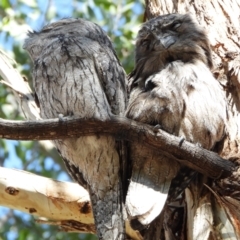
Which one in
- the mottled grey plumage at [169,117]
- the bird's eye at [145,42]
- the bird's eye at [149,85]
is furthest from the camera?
the bird's eye at [145,42]

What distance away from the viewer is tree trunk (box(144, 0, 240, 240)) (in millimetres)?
3281

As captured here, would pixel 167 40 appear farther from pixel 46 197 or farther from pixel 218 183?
pixel 46 197

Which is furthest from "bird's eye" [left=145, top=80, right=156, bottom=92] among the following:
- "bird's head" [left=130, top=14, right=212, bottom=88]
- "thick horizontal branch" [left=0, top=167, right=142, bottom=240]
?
"thick horizontal branch" [left=0, top=167, right=142, bottom=240]

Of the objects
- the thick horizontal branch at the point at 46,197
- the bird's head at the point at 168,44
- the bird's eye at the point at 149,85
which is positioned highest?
the bird's head at the point at 168,44

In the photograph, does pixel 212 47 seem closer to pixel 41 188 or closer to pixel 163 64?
pixel 163 64

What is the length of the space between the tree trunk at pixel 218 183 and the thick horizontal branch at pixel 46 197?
2.08ft

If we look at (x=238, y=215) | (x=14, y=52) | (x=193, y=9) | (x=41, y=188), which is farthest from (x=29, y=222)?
(x=238, y=215)

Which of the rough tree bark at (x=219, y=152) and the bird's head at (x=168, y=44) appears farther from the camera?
the bird's head at (x=168, y=44)

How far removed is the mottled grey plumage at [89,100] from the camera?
129 inches

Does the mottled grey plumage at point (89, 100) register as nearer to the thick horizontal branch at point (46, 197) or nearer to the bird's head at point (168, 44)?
the bird's head at point (168, 44)

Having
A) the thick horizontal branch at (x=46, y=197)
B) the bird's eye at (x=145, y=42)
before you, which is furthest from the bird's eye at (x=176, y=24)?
the thick horizontal branch at (x=46, y=197)

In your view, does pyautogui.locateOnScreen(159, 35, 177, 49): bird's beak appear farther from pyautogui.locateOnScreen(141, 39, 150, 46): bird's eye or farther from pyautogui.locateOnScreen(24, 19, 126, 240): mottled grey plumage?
pyautogui.locateOnScreen(24, 19, 126, 240): mottled grey plumage

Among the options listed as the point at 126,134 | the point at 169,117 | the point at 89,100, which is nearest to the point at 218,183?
the point at 169,117

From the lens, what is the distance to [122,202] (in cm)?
329
